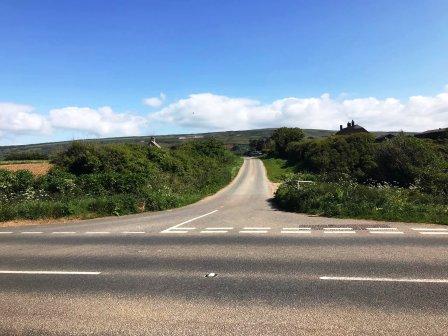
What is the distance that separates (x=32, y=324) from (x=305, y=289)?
188 inches

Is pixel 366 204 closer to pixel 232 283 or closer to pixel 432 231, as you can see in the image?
pixel 432 231

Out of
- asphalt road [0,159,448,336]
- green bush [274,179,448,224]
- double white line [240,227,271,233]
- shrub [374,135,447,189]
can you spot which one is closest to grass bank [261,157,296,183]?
shrub [374,135,447,189]

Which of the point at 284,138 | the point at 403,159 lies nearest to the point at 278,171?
the point at 403,159

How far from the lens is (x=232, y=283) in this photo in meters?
8.28

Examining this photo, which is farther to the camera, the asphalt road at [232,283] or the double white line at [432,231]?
the double white line at [432,231]

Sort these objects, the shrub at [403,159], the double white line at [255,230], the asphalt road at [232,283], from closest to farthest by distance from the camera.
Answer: the asphalt road at [232,283]
the double white line at [255,230]
the shrub at [403,159]

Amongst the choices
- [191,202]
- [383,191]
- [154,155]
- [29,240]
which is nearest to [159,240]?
[29,240]

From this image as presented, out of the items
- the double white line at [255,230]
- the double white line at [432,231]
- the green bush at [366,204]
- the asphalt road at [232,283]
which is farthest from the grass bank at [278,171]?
the asphalt road at [232,283]

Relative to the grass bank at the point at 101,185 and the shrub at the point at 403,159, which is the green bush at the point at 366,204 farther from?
the shrub at the point at 403,159

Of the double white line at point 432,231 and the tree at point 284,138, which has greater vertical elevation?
the tree at point 284,138

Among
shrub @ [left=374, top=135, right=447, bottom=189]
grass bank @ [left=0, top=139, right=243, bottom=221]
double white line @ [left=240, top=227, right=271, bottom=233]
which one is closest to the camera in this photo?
double white line @ [left=240, top=227, right=271, bottom=233]

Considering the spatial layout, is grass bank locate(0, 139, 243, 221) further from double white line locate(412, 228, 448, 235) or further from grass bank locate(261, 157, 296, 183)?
grass bank locate(261, 157, 296, 183)

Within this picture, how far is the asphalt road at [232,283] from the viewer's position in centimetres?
627

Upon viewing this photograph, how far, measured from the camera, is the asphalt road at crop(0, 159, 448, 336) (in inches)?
247
